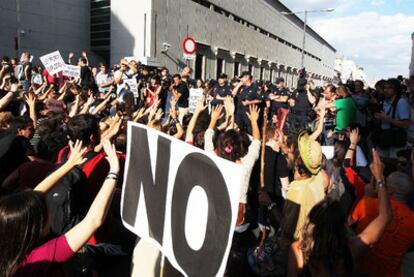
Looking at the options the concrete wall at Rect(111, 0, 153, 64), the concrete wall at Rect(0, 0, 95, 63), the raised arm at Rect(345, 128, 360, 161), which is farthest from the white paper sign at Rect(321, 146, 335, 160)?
the concrete wall at Rect(0, 0, 95, 63)

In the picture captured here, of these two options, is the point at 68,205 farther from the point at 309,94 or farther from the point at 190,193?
the point at 309,94

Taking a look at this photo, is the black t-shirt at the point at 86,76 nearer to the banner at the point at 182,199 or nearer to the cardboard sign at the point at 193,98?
the cardboard sign at the point at 193,98

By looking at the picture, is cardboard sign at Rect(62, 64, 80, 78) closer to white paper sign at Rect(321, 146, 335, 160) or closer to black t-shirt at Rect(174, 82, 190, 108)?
black t-shirt at Rect(174, 82, 190, 108)

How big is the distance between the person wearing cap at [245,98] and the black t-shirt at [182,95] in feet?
4.40

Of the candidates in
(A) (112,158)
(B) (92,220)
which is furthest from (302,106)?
(B) (92,220)

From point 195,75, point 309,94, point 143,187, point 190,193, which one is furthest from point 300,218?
point 195,75

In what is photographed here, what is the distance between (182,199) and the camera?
84.4 inches

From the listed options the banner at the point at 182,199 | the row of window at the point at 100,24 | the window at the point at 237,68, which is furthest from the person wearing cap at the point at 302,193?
the window at the point at 237,68

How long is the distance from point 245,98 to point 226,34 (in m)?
27.0

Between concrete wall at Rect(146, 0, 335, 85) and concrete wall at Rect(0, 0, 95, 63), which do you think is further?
concrete wall at Rect(146, 0, 335, 85)

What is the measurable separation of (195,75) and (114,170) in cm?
2688

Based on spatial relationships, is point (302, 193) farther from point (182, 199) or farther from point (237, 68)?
point (237, 68)

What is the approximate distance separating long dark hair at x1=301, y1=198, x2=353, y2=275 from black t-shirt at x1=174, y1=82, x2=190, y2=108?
25.6 feet

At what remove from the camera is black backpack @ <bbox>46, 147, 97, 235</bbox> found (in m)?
2.74
